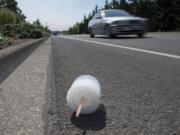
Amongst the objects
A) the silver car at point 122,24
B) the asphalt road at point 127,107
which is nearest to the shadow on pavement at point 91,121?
the asphalt road at point 127,107

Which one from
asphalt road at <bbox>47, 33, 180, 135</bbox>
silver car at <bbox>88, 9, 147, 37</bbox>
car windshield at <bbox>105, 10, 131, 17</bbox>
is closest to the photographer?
asphalt road at <bbox>47, 33, 180, 135</bbox>

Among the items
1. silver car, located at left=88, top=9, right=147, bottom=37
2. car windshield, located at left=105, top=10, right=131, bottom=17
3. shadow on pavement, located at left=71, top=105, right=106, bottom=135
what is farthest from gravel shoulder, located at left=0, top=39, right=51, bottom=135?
car windshield, located at left=105, top=10, right=131, bottom=17

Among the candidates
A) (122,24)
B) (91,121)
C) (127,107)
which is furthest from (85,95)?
(122,24)

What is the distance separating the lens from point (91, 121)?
227cm

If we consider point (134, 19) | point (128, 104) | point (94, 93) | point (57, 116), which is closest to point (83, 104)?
point (94, 93)

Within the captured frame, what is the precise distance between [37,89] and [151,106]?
1212mm

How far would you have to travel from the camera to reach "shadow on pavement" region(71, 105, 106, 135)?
2.18 m

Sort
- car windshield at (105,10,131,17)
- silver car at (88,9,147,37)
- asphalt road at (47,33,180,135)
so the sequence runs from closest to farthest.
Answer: asphalt road at (47,33,180,135) → silver car at (88,9,147,37) → car windshield at (105,10,131,17)

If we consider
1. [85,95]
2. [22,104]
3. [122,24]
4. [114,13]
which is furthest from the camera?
[114,13]

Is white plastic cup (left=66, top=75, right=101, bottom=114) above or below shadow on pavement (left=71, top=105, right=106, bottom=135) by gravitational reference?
above

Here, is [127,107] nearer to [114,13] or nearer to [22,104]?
[22,104]

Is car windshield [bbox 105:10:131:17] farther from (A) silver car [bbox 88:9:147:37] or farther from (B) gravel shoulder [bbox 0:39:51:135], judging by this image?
(B) gravel shoulder [bbox 0:39:51:135]

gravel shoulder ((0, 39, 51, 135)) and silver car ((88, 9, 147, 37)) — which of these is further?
silver car ((88, 9, 147, 37))

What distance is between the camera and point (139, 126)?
2182mm
